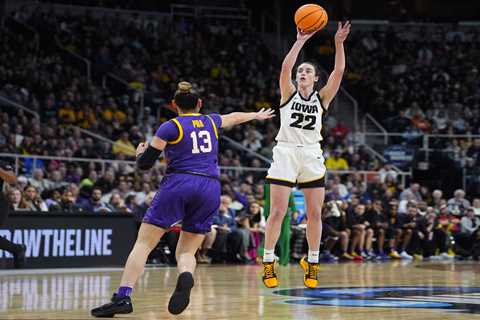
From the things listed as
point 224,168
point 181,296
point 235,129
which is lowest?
point 181,296

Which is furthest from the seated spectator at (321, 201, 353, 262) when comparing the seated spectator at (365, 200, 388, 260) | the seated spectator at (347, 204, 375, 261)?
the seated spectator at (365, 200, 388, 260)

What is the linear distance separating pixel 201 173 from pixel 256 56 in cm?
2211

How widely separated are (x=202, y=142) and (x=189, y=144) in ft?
0.39

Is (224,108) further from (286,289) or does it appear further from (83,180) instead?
(286,289)

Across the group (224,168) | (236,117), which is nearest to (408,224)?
(224,168)

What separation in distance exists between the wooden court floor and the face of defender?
210 cm

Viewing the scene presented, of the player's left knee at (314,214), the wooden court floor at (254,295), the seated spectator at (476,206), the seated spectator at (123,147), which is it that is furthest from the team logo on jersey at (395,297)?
Answer: the seated spectator at (476,206)

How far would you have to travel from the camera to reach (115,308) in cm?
731

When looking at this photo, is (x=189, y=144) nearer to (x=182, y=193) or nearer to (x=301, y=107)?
(x=182, y=193)

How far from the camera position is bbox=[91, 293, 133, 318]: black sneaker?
7.31 metres

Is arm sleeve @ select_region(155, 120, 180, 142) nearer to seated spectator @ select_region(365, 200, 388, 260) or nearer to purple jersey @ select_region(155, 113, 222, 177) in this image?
purple jersey @ select_region(155, 113, 222, 177)

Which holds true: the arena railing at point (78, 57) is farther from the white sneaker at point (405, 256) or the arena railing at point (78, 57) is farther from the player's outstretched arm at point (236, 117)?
the player's outstretched arm at point (236, 117)

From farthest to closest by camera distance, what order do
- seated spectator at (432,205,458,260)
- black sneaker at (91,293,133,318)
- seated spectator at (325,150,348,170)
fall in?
1. seated spectator at (325,150,348,170)
2. seated spectator at (432,205,458,260)
3. black sneaker at (91,293,133,318)

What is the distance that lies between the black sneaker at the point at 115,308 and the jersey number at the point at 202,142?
129 centimetres
